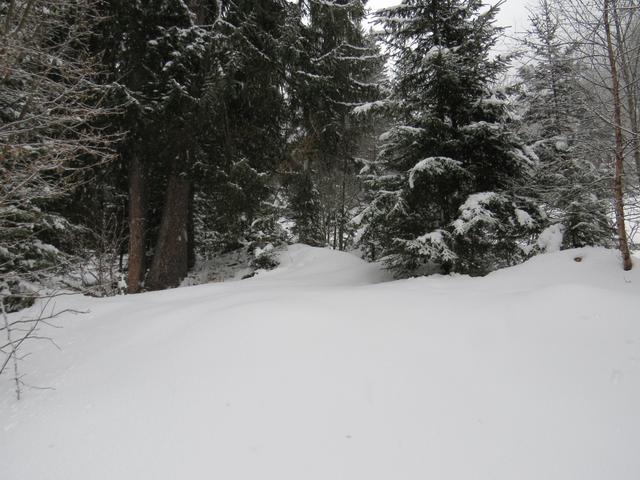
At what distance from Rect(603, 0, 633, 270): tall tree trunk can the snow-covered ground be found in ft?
2.28

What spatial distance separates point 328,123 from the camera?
8.66 meters

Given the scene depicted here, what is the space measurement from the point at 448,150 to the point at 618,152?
2.31 meters

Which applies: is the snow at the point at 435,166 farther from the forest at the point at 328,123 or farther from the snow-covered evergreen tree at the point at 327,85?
the snow-covered evergreen tree at the point at 327,85

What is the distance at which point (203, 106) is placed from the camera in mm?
6336

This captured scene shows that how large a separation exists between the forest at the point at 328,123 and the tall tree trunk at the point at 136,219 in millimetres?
40

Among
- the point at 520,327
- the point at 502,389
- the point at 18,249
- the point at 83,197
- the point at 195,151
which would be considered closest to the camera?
the point at 502,389

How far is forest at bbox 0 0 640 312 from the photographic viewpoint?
465cm

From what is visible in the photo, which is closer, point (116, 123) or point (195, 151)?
point (116, 123)

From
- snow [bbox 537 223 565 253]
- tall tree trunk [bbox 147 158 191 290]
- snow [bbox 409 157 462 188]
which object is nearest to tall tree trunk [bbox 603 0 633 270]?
snow [bbox 537 223 565 253]

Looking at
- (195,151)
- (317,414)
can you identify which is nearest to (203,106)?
(195,151)

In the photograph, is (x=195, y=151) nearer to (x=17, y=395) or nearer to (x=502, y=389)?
(x=17, y=395)

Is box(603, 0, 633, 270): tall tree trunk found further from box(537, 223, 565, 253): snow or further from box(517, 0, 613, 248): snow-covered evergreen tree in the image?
box(537, 223, 565, 253): snow

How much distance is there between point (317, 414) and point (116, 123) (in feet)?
22.4

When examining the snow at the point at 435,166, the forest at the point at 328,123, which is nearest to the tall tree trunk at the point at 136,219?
the forest at the point at 328,123
